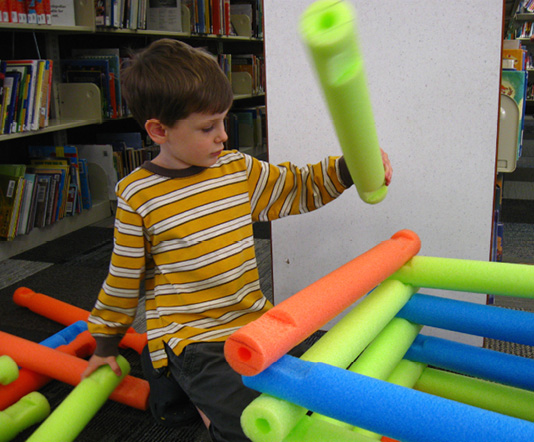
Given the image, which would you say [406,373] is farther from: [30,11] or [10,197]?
[30,11]

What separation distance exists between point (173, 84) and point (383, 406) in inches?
21.8

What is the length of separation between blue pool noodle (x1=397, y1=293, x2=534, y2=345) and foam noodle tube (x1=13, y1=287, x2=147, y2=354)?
0.71m

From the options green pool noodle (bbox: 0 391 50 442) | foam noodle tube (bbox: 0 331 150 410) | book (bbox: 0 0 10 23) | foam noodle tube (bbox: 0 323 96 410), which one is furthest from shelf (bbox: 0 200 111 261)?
green pool noodle (bbox: 0 391 50 442)

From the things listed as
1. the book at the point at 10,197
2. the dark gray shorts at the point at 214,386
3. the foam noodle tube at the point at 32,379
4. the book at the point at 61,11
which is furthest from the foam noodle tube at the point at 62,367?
the book at the point at 61,11

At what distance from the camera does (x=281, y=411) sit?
0.59m

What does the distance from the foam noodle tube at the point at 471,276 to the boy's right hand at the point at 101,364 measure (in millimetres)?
530

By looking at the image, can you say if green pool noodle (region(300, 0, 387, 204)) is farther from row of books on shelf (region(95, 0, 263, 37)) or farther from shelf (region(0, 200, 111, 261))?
row of books on shelf (region(95, 0, 263, 37))

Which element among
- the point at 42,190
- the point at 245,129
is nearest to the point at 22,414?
the point at 42,190

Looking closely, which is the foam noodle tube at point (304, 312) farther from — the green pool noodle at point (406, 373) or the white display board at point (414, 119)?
the white display board at point (414, 119)

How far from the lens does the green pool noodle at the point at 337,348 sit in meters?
0.58

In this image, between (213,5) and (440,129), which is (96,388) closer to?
(440,129)

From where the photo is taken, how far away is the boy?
34.2 inches

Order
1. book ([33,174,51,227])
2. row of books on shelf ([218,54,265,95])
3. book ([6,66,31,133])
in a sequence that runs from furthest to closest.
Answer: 1. row of books on shelf ([218,54,265,95])
2. book ([33,174,51,227])
3. book ([6,66,31,133])

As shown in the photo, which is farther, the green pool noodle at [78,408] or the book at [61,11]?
the book at [61,11]
